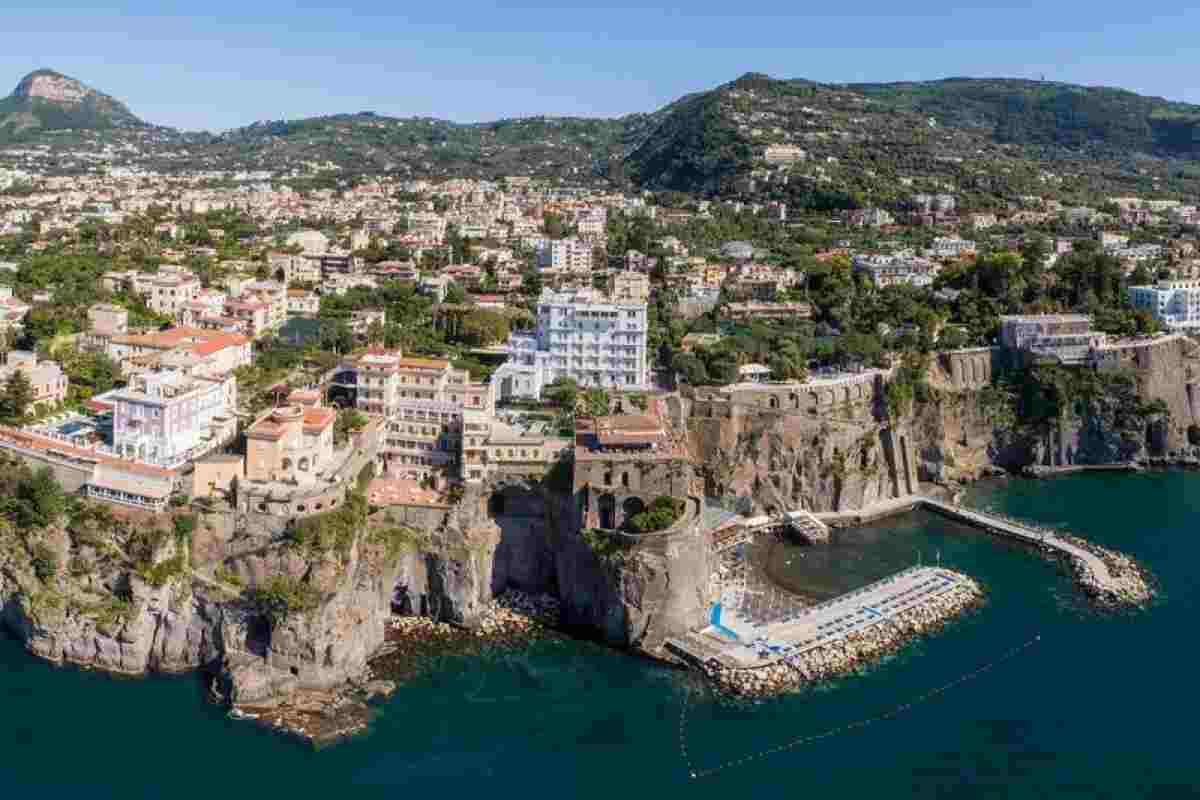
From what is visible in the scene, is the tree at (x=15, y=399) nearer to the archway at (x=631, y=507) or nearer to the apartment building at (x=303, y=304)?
the apartment building at (x=303, y=304)

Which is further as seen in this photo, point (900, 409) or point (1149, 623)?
point (900, 409)

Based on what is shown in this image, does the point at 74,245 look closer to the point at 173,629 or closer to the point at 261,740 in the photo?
the point at 173,629

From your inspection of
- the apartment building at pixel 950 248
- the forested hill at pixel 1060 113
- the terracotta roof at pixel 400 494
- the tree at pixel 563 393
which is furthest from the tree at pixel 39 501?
the forested hill at pixel 1060 113

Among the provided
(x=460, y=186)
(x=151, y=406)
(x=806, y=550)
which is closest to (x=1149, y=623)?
(x=806, y=550)

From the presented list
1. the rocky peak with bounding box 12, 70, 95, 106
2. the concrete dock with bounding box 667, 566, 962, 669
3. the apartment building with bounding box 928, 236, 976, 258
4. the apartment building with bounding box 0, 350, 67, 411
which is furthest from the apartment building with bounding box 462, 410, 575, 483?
the rocky peak with bounding box 12, 70, 95, 106

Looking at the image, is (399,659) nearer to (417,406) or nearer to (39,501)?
(417,406)
